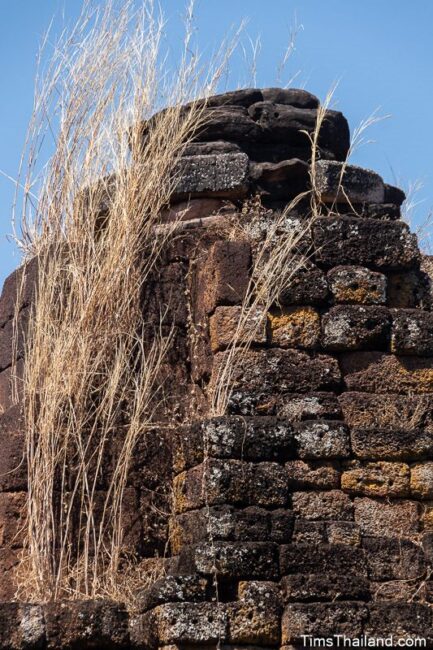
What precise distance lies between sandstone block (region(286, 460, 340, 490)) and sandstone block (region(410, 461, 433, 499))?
43cm

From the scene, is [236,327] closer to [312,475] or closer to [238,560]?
[312,475]

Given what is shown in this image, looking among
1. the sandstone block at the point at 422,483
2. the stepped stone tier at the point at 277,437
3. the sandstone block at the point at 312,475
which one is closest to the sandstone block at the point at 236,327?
the stepped stone tier at the point at 277,437

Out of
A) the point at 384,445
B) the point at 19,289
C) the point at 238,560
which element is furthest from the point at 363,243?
the point at 19,289

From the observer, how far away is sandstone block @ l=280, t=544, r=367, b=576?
7.72 meters

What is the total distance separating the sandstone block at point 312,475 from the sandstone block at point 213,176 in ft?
6.33

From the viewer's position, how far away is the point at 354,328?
337 inches

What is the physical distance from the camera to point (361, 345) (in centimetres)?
856

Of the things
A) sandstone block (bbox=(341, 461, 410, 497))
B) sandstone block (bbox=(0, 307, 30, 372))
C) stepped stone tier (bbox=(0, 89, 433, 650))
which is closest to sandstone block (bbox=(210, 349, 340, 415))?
stepped stone tier (bbox=(0, 89, 433, 650))

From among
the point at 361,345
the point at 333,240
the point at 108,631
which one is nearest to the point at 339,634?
the point at 108,631

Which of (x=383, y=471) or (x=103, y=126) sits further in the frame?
(x=103, y=126)

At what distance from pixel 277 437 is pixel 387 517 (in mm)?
756

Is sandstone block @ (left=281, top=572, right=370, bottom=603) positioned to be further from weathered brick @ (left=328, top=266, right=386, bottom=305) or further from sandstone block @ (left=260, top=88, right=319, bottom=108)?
sandstone block @ (left=260, top=88, right=319, bottom=108)

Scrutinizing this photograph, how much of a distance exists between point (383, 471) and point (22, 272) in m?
2.90

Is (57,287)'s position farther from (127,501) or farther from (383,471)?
(383,471)
